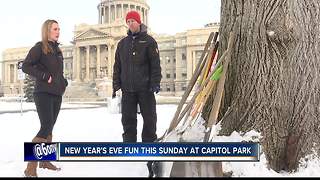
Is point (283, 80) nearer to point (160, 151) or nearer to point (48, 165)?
point (160, 151)

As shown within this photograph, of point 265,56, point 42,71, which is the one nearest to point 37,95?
point 42,71

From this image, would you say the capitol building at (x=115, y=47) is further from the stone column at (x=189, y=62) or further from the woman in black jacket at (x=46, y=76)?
the woman in black jacket at (x=46, y=76)

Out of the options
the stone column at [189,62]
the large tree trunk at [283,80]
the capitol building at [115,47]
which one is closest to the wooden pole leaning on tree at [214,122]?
the large tree trunk at [283,80]

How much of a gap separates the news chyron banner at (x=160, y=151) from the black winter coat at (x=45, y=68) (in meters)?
0.88

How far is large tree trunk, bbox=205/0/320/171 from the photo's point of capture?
372 centimetres

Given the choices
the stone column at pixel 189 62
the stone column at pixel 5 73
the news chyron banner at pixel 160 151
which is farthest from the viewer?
the stone column at pixel 5 73

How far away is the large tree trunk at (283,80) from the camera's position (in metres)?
3.72

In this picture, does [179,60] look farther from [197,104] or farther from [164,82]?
[197,104]

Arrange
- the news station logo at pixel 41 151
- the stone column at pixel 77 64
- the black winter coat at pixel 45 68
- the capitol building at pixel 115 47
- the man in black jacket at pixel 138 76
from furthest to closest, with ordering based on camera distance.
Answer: the stone column at pixel 77 64 < the capitol building at pixel 115 47 < the man in black jacket at pixel 138 76 < the black winter coat at pixel 45 68 < the news station logo at pixel 41 151

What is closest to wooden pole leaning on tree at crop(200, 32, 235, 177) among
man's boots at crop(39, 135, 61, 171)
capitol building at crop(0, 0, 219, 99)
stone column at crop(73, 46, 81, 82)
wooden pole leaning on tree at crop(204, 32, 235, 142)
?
wooden pole leaning on tree at crop(204, 32, 235, 142)

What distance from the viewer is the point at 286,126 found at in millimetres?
3740

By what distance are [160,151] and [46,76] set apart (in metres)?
1.65

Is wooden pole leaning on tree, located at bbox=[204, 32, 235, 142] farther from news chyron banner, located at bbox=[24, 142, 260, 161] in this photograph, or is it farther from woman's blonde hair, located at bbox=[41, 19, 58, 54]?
woman's blonde hair, located at bbox=[41, 19, 58, 54]

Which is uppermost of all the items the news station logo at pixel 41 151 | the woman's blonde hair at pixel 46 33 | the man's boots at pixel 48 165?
the woman's blonde hair at pixel 46 33
